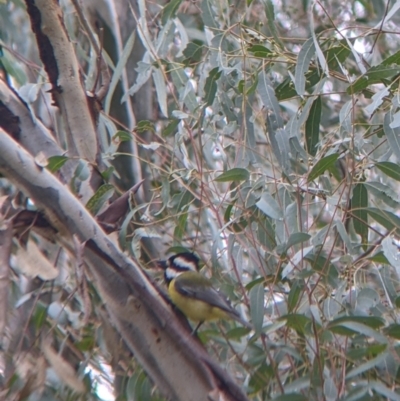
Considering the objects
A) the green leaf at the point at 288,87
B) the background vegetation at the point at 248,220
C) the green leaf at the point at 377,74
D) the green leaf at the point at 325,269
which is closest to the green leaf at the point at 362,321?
the background vegetation at the point at 248,220

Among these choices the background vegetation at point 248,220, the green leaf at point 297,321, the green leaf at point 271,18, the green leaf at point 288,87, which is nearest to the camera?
the background vegetation at point 248,220

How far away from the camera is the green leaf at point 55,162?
1.40m

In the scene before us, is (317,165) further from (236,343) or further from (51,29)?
(51,29)

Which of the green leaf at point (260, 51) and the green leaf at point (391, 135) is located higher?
the green leaf at point (260, 51)

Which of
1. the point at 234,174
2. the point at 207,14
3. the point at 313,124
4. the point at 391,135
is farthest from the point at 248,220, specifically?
the point at 207,14

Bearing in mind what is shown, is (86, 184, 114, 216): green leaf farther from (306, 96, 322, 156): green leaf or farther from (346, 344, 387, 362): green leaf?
(346, 344, 387, 362): green leaf

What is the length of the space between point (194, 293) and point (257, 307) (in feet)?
0.70

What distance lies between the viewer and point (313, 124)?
1633 millimetres

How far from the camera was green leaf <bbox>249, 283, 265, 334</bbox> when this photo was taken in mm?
1481

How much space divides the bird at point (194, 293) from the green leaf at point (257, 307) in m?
0.11

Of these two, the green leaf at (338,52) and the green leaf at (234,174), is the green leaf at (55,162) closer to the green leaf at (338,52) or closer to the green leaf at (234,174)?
the green leaf at (234,174)

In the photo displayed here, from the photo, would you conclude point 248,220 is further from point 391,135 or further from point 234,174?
point 391,135

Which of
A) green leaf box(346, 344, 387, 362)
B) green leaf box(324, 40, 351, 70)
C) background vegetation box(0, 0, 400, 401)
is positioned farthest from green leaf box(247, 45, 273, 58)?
green leaf box(346, 344, 387, 362)

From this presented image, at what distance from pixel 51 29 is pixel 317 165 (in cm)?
62
